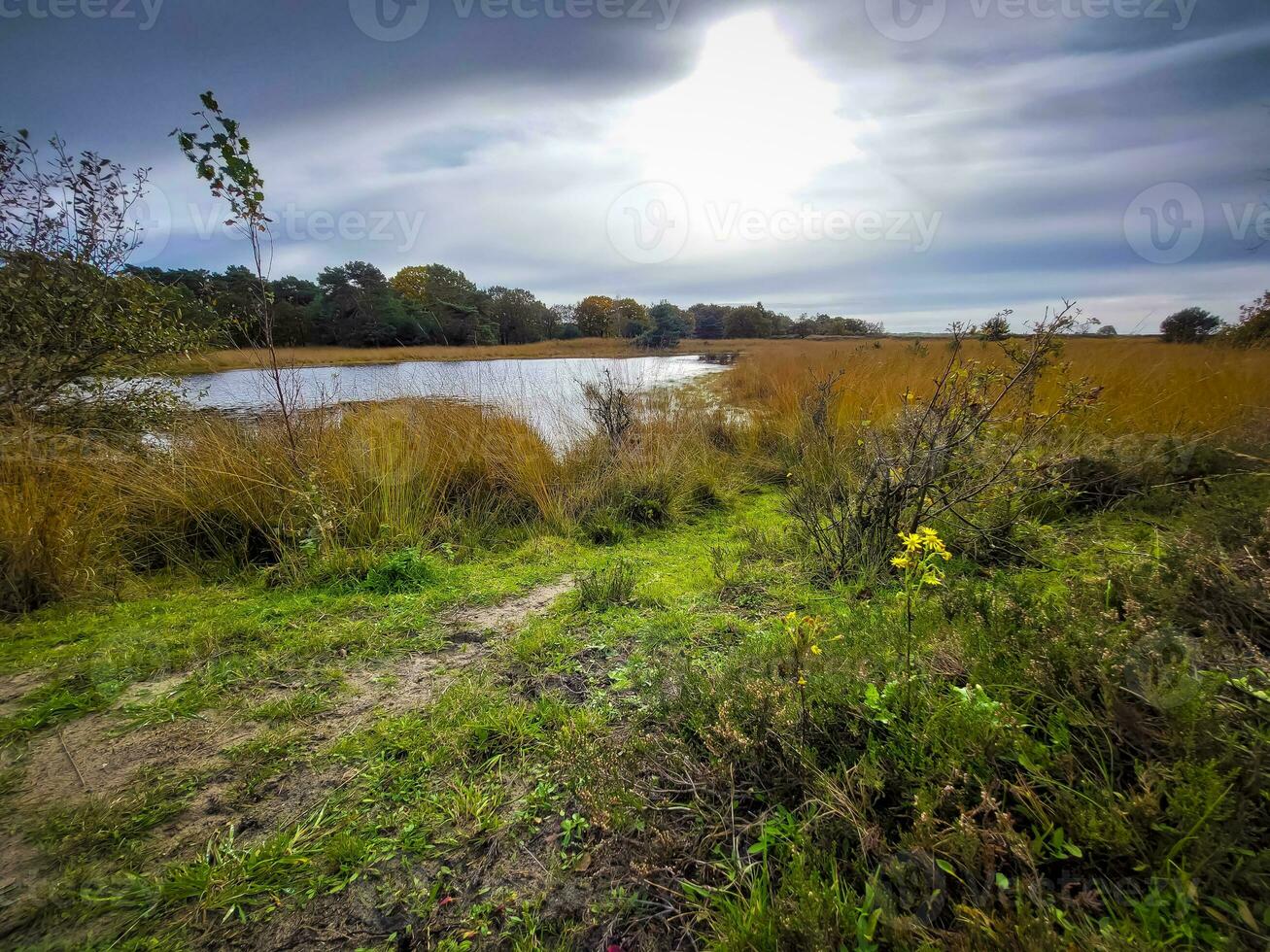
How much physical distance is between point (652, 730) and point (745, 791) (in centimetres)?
57

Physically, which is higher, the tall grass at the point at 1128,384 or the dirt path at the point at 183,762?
the tall grass at the point at 1128,384

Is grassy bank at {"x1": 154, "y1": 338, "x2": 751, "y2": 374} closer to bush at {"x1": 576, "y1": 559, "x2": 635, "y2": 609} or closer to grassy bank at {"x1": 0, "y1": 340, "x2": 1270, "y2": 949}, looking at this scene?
grassy bank at {"x1": 0, "y1": 340, "x2": 1270, "y2": 949}

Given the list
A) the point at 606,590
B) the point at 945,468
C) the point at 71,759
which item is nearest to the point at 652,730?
the point at 606,590

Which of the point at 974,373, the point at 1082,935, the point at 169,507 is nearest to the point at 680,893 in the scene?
the point at 1082,935

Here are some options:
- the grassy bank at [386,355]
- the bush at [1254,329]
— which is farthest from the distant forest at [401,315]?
the bush at [1254,329]

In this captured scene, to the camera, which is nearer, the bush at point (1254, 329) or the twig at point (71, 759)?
the twig at point (71, 759)

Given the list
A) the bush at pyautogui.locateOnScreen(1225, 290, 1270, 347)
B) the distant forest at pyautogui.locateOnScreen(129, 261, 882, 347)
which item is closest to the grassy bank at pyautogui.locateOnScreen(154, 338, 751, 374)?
the distant forest at pyautogui.locateOnScreen(129, 261, 882, 347)

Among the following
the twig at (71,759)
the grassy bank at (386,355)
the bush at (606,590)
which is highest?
the grassy bank at (386,355)

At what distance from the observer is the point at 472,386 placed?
7676 millimetres

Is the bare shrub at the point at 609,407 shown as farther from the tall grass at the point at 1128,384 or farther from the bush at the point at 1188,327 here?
the bush at the point at 1188,327

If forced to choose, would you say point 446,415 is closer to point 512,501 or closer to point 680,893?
point 512,501

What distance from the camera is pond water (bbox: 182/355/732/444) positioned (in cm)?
654

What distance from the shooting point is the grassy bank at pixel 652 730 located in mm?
1112

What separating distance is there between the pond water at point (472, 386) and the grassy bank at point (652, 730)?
2.59m
